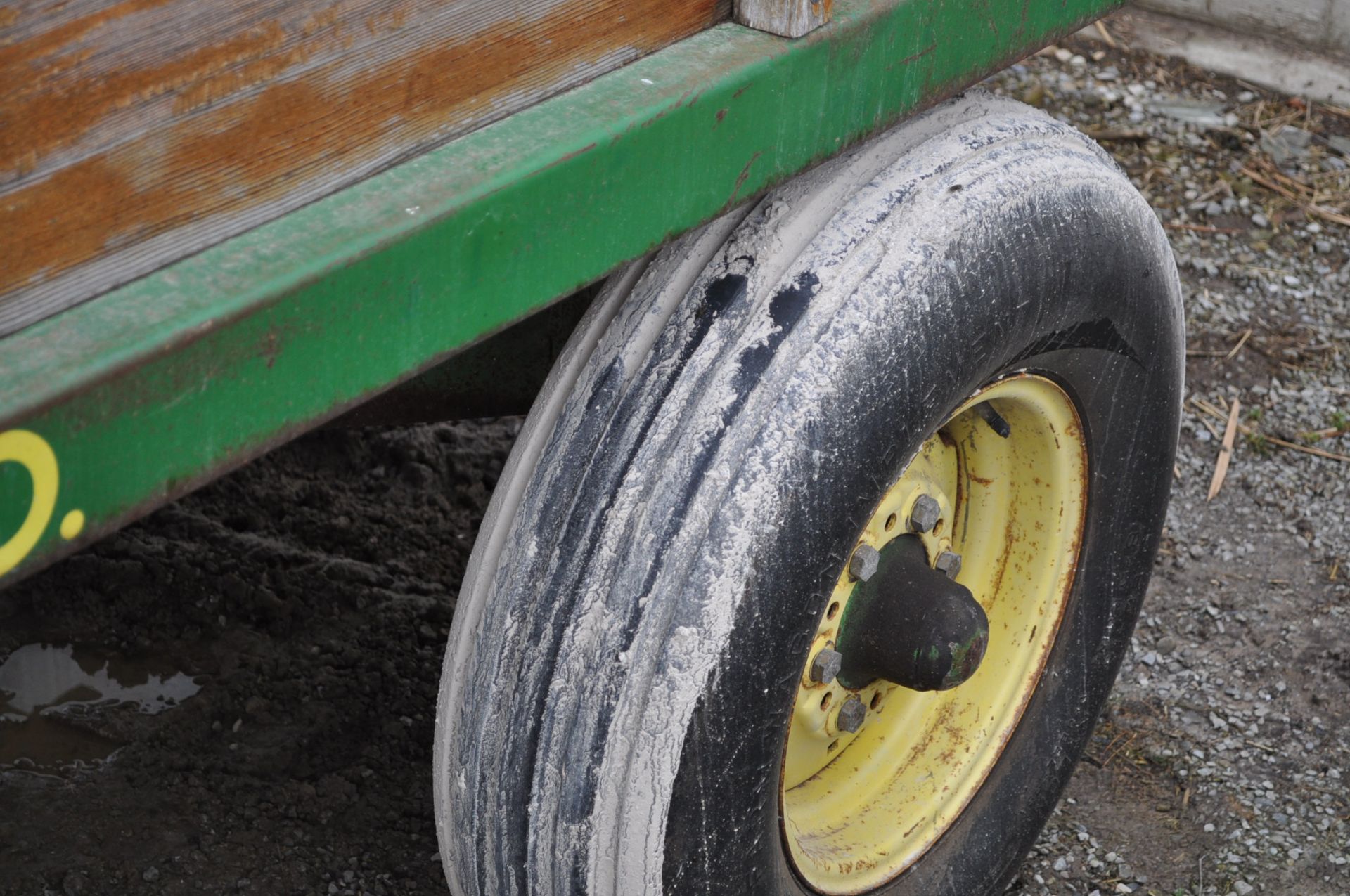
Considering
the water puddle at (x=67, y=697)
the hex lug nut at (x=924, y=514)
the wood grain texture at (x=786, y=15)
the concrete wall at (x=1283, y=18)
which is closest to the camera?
the wood grain texture at (x=786, y=15)

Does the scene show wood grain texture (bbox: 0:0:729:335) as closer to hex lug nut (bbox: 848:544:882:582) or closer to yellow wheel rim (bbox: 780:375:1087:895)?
hex lug nut (bbox: 848:544:882:582)

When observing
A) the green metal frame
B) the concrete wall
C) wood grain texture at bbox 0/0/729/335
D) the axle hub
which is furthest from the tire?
the concrete wall

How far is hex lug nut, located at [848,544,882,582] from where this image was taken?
1.74 m

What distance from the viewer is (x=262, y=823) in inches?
87.4

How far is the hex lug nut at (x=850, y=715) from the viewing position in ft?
6.31

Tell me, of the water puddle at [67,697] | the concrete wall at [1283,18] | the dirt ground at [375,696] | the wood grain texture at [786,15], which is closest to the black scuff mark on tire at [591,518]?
the wood grain texture at [786,15]

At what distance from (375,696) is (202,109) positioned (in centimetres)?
158

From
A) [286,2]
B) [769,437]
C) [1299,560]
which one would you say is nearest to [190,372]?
[286,2]

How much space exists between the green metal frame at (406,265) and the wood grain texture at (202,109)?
0.02 meters

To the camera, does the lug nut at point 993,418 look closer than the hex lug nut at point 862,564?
No

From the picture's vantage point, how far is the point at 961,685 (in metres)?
2.04

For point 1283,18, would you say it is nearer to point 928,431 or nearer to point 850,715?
point 850,715

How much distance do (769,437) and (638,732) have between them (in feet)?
1.01

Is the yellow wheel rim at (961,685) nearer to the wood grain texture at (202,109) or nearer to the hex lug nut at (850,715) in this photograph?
the hex lug nut at (850,715)
